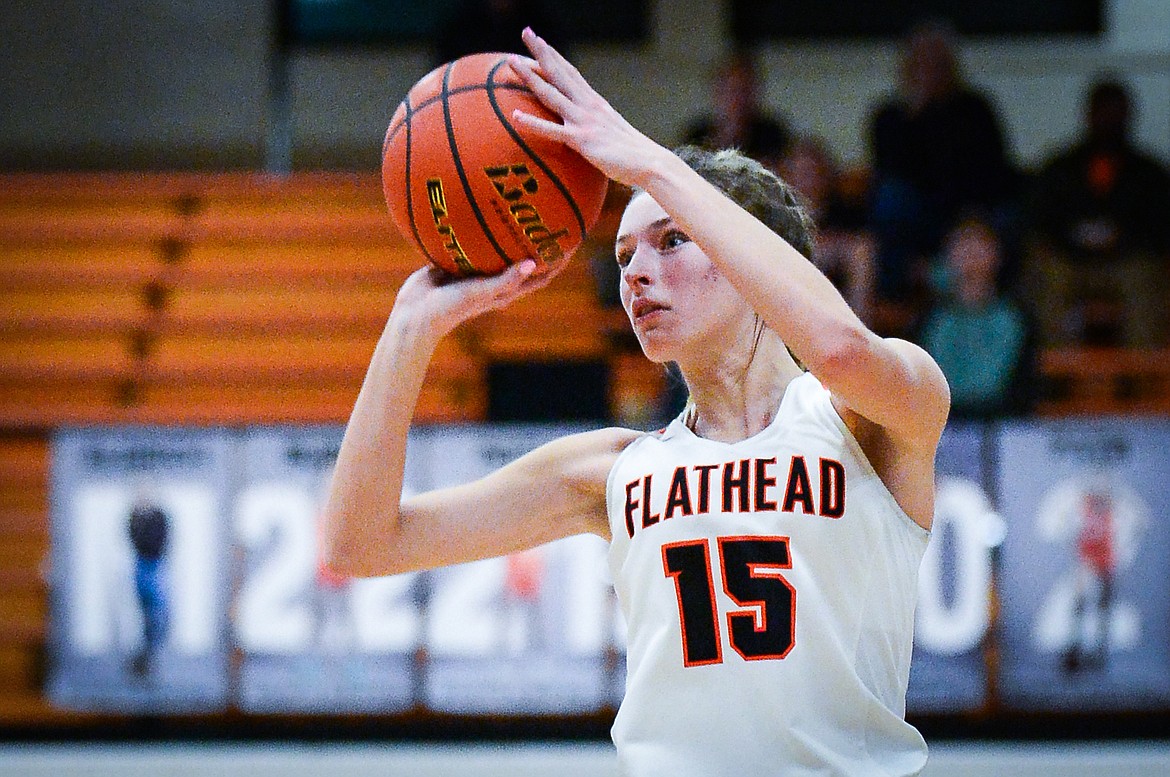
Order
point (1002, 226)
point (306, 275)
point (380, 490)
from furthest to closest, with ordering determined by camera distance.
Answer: point (306, 275)
point (1002, 226)
point (380, 490)

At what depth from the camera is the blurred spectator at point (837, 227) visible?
6.64 metres

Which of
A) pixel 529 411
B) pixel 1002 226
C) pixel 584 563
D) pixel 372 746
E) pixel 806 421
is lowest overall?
pixel 372 746

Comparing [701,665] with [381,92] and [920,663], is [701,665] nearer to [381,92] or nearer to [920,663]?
[920,663]

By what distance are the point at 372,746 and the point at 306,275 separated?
11.5 feet

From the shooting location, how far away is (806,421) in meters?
2.21

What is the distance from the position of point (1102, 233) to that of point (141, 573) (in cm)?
529

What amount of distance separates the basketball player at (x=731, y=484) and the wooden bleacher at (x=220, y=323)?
4.50 m

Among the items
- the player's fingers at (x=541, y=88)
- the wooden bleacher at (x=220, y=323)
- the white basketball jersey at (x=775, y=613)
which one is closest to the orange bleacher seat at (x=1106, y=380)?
the wooden bleacher at (x=220, y=323)

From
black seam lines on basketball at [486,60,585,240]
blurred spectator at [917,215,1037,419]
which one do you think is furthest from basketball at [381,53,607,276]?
blurred spectator at [917,215,1037,419]

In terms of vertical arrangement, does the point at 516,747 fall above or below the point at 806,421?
below

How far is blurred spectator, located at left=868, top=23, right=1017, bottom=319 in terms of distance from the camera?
7.39m

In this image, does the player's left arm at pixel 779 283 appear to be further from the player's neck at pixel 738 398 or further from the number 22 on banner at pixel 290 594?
the number 22 on banner at pixel 290 594

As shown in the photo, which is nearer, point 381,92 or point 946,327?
point 946,327

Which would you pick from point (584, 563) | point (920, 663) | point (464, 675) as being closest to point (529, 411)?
point (584, 563)
